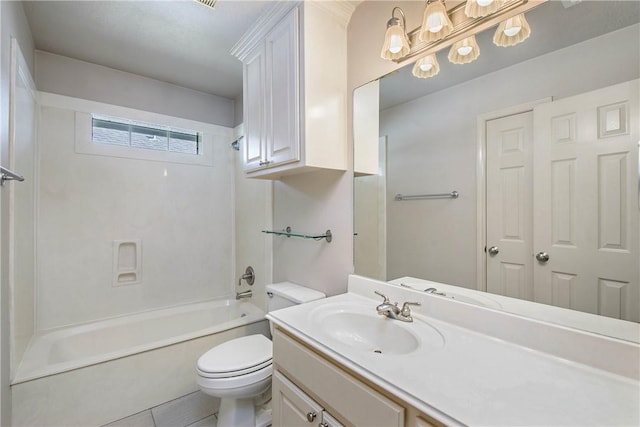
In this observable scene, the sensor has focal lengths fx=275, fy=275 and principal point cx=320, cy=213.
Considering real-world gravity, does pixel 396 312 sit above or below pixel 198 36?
below

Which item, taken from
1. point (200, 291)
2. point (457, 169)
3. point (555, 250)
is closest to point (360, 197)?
point (457, 169)

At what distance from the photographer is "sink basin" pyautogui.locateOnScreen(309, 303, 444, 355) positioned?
1.03 metres

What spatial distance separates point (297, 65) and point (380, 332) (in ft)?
4.49

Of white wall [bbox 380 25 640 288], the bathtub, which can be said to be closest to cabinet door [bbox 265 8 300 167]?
white wall [bbox 380 25 640 288]

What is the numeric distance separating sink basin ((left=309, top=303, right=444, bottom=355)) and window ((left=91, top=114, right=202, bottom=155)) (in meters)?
2.22

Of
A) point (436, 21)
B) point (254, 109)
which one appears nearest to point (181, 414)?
point (254, 109)

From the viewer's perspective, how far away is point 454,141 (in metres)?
1.20

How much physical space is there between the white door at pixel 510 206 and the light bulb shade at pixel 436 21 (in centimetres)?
45

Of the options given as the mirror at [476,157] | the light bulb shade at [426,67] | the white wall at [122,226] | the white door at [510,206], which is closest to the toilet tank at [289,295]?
the mirror at [476,157]

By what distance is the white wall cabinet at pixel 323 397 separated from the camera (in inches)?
28.8

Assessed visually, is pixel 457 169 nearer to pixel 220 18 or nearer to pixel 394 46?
pixel 394 46

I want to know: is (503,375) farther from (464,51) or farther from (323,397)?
(464,51)

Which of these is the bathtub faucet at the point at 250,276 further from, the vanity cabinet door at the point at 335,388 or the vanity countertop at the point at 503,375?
the vanity countertop at the point at 503,375

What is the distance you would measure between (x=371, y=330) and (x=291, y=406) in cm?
43
